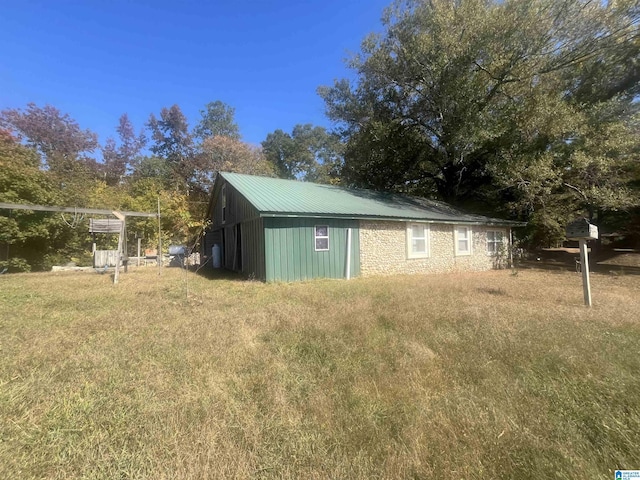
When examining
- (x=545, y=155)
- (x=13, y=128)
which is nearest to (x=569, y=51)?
(x=545, y=155)

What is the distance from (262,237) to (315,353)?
7.18 meters

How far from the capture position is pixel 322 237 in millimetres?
11648

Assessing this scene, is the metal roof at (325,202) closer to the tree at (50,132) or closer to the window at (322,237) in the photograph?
the window at (322,237)

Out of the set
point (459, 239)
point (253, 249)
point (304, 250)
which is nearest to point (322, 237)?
point (304, 250)

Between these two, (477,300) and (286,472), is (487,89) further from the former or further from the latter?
(286,472)

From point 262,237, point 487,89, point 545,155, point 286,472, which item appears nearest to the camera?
point 286,472

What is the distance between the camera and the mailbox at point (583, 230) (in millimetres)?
6750

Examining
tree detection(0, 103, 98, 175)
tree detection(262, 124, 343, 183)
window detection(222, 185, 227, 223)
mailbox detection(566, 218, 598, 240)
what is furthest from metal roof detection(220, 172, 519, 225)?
tree detection(262, 124, 343, 183)

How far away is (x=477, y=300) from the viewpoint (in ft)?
23.6

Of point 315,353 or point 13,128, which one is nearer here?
point 315,353

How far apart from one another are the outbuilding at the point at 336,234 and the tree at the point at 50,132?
23.3 m

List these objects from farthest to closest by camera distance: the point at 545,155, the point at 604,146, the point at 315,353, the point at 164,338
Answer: the point at 545,155, the point at 604,146, the point at 164,338, the point at 315,353

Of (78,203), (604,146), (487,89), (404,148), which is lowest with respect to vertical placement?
(78,203)

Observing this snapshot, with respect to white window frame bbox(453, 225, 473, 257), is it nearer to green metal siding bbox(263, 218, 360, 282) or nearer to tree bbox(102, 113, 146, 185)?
green metal siding bbox(263, 218, 360, 282)
